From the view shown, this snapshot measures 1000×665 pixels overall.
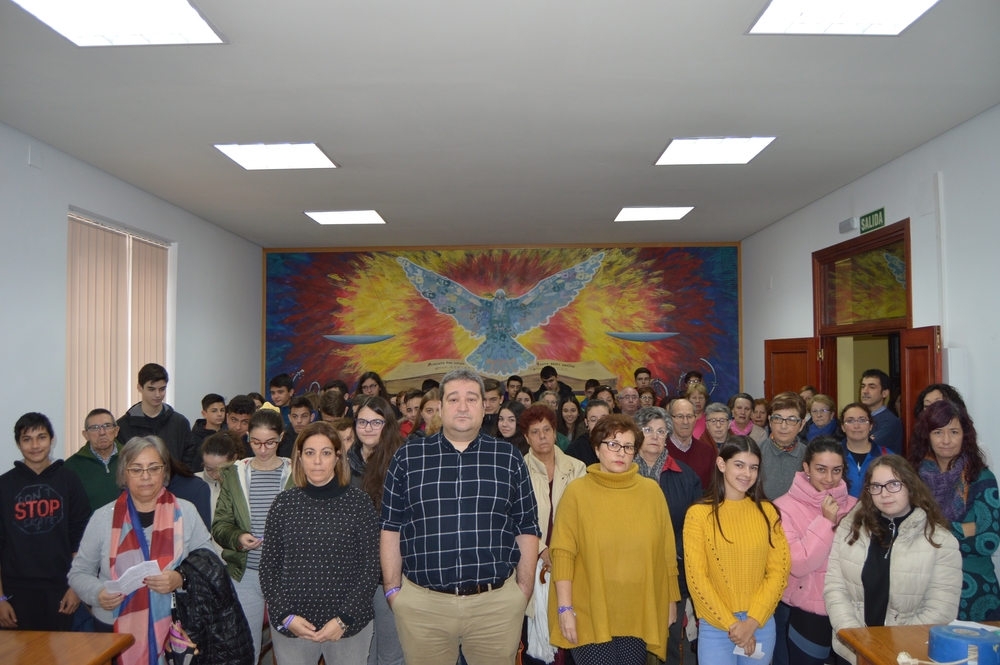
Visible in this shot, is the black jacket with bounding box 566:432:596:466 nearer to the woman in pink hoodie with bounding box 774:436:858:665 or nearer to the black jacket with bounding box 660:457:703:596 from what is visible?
the black jacket with bounding box 660:457:703:596

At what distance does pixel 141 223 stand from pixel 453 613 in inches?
237

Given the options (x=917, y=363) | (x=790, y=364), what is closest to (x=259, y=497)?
(x=917, y=363)

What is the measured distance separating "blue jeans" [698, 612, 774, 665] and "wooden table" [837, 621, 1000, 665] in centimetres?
36

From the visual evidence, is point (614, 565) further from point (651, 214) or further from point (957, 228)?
point (651, 214)

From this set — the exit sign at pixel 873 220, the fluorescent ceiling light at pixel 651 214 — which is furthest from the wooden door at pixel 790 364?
the fluorescent ceiling light at pixel 651 214

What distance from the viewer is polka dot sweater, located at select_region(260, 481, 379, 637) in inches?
115

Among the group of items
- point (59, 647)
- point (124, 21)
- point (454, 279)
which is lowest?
point (59, 647)

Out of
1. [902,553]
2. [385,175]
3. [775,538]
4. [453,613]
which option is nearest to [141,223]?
[385,175]

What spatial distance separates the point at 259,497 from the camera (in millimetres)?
3561

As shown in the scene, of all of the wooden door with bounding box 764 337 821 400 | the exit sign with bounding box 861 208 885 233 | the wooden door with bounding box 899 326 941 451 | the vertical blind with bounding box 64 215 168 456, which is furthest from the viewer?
the wooden door with bounding box 764 337 821 400

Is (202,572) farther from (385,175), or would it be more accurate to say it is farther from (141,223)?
(141,223)

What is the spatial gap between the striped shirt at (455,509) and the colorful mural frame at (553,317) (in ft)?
25.4

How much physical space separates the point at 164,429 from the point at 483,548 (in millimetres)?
3426

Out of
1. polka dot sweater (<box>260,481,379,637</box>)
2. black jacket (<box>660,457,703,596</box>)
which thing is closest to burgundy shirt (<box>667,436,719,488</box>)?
black jacket (<box>660,457,703,596</box>)
